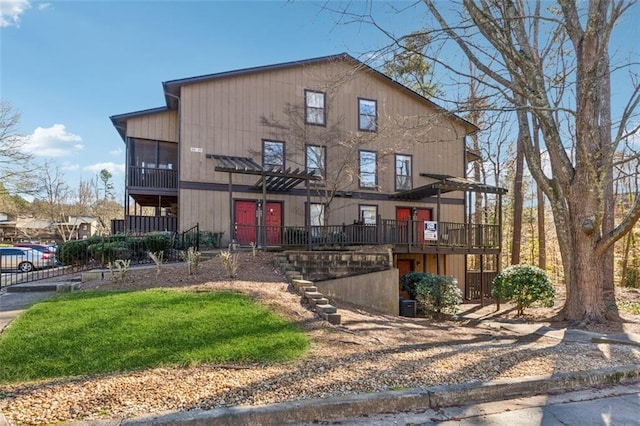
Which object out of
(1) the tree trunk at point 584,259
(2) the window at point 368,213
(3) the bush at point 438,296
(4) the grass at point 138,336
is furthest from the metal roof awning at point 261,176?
(1) the tree trunk at point 584,259

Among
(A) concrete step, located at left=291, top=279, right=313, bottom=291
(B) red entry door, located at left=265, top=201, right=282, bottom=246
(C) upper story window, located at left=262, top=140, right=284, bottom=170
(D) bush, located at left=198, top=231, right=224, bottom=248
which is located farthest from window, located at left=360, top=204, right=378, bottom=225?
(A) concrete step, located at left=291, top=279, right=313, bottom=291

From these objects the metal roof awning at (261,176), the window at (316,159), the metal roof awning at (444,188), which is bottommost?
the metal roof awning at (444,188)

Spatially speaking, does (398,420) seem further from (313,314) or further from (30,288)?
(30,288)

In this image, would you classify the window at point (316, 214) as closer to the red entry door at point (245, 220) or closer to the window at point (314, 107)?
the red entry door at point (245, 220)

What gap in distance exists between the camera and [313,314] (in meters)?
6.91

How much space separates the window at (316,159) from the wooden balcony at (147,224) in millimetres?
6182

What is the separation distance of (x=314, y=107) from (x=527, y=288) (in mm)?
11411

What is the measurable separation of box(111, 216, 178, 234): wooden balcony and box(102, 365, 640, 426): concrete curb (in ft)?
44.9

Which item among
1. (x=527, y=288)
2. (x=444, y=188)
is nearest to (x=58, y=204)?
(x=444, y=188)

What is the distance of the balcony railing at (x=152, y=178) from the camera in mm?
15547

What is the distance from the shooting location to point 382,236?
1457 centimetres

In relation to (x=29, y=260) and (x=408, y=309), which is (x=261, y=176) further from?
(x=29, y=260)

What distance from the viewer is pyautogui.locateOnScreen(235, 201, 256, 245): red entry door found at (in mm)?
15555

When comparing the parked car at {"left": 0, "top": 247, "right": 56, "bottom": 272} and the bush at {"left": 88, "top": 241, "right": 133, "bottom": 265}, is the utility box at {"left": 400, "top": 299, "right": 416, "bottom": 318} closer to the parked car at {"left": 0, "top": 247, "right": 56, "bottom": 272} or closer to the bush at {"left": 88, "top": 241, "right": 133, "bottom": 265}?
the bush at {"left": 88, "top": 241, "right": 133, "bottom": 265}
